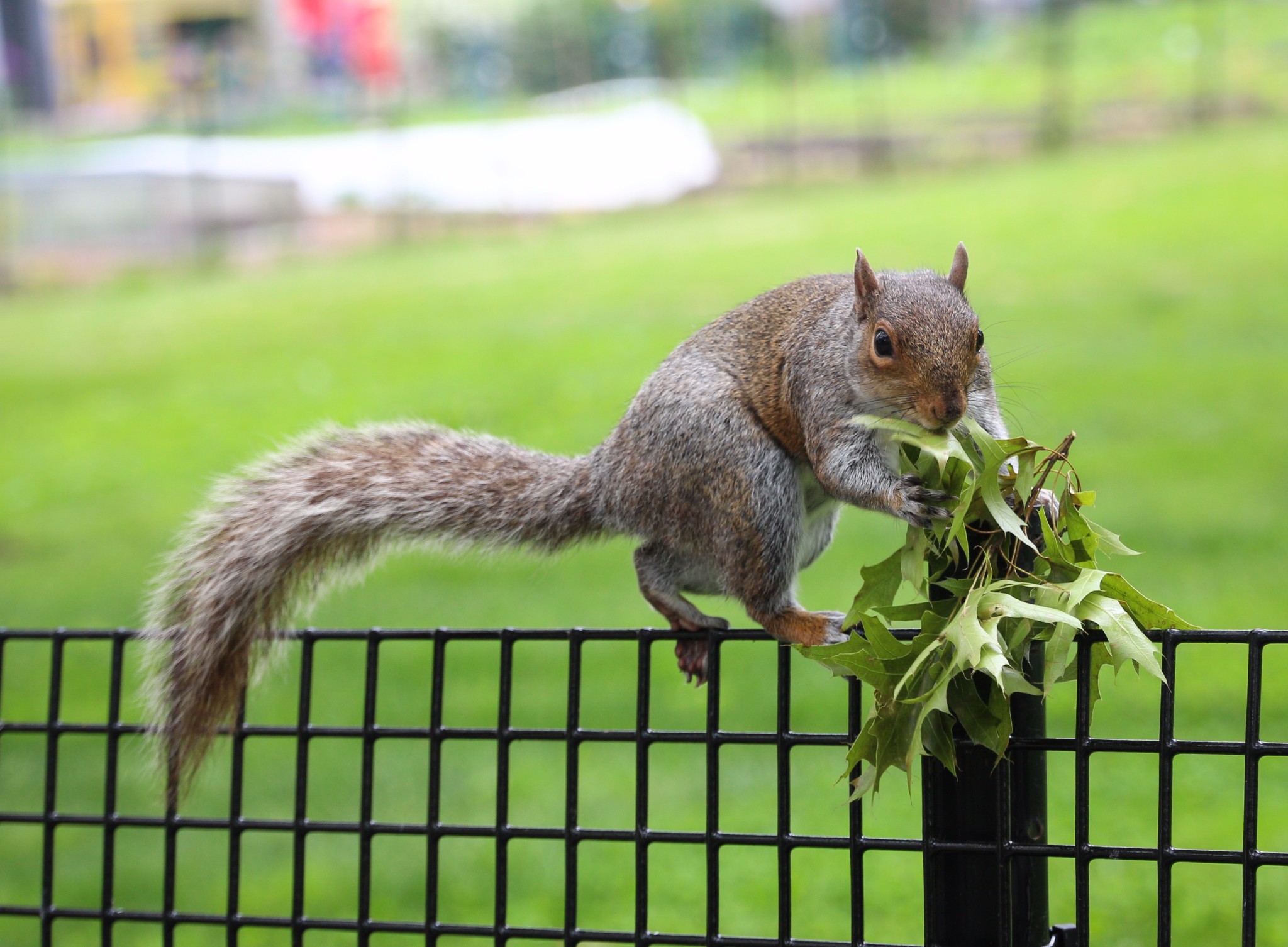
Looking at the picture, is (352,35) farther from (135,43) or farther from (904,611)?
(904,611)

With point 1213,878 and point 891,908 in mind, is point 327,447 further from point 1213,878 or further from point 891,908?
point 1213,878

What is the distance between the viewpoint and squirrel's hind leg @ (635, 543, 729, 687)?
1396 mm

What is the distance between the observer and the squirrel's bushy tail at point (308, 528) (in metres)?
1.23

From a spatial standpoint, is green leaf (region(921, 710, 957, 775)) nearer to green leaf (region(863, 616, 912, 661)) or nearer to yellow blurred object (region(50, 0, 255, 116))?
green leaf (region(863, 616, 912, 661))

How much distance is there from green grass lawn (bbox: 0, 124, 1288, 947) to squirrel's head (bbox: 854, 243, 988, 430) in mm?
112

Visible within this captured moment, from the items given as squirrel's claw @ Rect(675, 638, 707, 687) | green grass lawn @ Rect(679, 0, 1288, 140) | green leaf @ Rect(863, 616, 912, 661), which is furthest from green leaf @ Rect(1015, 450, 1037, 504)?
green grass lawn @ Rect(679, 0, 1288, 140)

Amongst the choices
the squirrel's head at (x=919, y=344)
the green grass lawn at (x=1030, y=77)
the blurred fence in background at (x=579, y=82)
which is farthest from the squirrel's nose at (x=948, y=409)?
the green grass lawn at (x=1030, y=77)

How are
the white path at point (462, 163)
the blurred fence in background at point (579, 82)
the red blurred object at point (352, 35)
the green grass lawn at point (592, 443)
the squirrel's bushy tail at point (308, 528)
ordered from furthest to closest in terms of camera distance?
the red blurred object at point (352, 35)
the white path at point (462, 163)
the blurred fence in background at point (579, 82)
the green grass lawn at point (592, 443)
the squirrel's bushy tail at point (308, 528)

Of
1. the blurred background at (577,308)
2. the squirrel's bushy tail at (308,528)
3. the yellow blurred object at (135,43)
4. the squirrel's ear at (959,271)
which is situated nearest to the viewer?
the squirrel's bushy tail at (308,528)

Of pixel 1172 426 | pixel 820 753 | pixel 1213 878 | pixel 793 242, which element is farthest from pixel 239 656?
pixel 793 242

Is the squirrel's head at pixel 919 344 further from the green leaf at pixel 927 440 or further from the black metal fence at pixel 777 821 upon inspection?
the black metal fence at pixel 777 821

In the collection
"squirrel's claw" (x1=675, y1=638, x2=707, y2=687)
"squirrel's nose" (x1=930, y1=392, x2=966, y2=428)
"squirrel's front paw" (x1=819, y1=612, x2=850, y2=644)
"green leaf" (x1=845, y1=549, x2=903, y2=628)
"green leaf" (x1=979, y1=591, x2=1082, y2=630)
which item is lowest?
"squirrel's claw" (x1=675, y1=638, x2=707, y2=687)

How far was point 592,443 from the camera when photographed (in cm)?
540

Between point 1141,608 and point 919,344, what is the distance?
0.48 m
